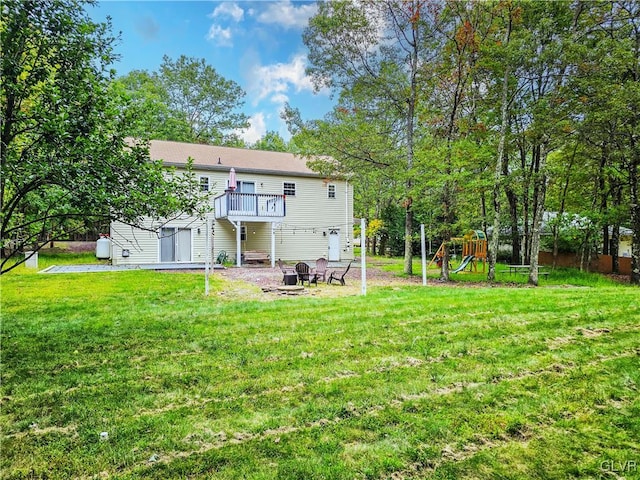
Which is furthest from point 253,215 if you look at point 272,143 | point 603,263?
point 272,143

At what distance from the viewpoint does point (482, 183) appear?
1073cm

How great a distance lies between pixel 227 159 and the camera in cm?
2006

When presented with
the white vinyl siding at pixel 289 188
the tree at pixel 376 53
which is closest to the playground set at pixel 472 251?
the tree at pixel 376 53

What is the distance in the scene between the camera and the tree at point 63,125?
138 inches

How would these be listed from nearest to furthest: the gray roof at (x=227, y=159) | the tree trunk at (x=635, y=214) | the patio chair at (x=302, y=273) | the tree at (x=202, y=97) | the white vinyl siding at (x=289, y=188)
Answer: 1. the patio chair at (x=302, y=273)
2. the tree trunk at (x=635, y=214)
3. the gray roof at (x=227, y=159)
4. the white vinyl siding at (x=289, y=188)
5. the tree at (x=202, y=97)

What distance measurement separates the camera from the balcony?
1736 cm

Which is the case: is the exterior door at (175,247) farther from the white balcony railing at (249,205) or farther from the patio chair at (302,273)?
the patio chair at (302,273)

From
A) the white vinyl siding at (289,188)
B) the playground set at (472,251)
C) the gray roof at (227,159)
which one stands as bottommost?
the playground set at (472,251)

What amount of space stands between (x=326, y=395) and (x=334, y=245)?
18.5 metres

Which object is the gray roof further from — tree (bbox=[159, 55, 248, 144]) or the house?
tree (bbox=[159, 55, 248, 144])

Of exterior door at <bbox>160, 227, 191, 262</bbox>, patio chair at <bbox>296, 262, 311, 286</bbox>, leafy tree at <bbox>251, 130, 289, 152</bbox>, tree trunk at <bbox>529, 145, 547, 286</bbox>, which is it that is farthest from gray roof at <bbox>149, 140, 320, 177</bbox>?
leafy tree at <bbox>251, 130, 289, 152</bbox>

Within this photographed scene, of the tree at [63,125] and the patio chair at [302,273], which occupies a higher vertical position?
the tree at [63,125]

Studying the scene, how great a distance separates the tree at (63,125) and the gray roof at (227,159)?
45.9 ft

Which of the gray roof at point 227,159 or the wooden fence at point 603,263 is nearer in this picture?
the wooden fence at point 603,263
